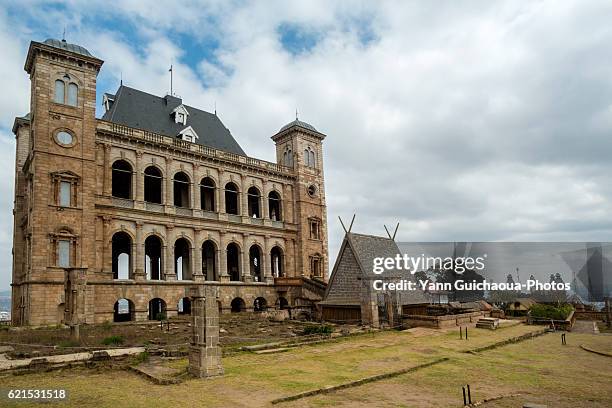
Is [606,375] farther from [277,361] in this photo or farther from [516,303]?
[516,303]

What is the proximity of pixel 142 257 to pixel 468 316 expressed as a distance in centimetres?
2477

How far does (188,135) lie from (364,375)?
3424 cm

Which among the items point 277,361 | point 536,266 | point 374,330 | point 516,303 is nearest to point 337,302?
point 374,330

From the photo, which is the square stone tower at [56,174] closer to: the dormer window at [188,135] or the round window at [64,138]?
the round window at [64,138]

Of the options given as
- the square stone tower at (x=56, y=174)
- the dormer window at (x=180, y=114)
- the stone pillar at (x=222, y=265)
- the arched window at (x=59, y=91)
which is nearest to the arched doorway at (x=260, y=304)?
the stone pillar at (x=222, y=265)

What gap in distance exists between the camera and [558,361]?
56.7 ft

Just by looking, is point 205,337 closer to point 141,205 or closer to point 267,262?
point 141,205

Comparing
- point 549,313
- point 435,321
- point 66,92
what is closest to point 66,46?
point 66,92

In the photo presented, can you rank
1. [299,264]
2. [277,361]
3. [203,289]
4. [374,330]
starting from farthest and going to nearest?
[299,264] < [374,330] < [277,361] < [203,289]

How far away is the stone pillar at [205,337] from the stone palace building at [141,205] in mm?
10292

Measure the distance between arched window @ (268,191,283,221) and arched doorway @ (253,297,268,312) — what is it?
8.84 meters

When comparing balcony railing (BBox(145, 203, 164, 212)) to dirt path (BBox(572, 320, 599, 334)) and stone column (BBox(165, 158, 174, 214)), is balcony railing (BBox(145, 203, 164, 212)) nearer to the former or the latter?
stone column (BBox(165, 158, 174, 214))

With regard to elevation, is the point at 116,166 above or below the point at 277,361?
above

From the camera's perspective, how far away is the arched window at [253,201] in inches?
1876
